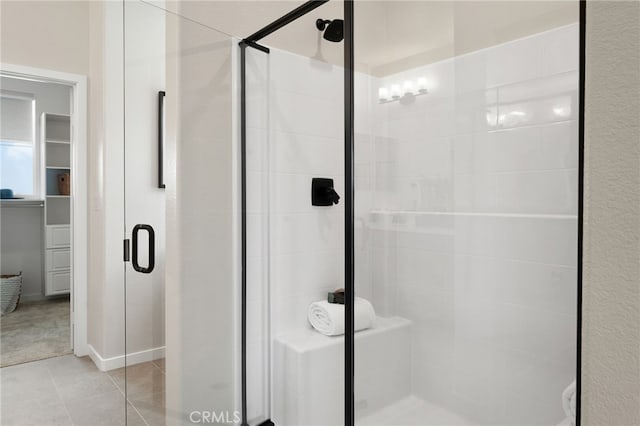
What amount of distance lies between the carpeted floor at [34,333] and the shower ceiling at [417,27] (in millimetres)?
2662

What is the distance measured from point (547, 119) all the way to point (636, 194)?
67 centimetres

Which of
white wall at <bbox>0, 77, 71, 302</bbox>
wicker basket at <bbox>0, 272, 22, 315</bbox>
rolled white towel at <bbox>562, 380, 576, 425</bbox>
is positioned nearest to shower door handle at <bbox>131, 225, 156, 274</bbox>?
rolled white towel at <bbox>562, 380, 576, 425</bbox>

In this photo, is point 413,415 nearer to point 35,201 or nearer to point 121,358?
point 121,358

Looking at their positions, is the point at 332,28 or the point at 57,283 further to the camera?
the point at 57,283

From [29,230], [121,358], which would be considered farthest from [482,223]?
[29,230]

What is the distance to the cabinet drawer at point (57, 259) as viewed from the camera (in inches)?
170

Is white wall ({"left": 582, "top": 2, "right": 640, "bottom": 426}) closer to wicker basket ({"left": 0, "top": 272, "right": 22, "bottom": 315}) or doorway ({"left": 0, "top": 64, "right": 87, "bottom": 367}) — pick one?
doorway ({"left": 0, "top": 64, "right": 87, "bottom": 367})

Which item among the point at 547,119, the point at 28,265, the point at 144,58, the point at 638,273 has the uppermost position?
the point at 144,58

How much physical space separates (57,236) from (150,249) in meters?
3.56

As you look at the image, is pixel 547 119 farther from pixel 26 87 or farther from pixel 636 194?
pixel 26 87

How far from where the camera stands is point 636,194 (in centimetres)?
47

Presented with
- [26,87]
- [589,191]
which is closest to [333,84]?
[589,191]

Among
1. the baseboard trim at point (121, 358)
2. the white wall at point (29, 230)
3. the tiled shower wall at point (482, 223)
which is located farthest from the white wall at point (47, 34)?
the tiled shower wall at point (482, 223)

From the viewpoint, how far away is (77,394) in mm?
2305
